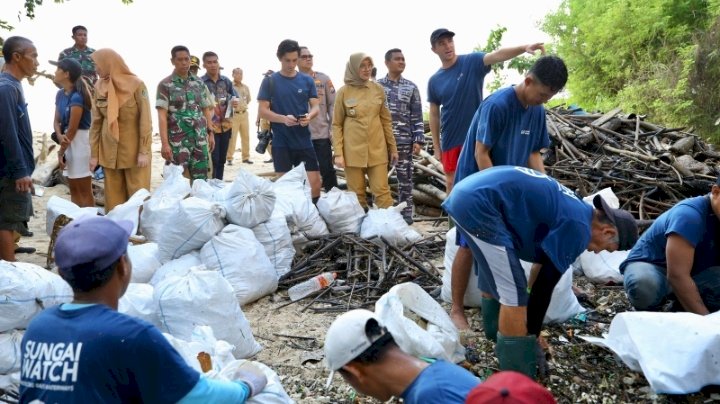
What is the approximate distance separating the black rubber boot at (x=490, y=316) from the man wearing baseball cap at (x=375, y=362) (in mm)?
1919

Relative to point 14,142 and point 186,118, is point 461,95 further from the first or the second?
point 14,142

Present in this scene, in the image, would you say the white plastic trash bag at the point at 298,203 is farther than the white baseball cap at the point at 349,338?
Yes

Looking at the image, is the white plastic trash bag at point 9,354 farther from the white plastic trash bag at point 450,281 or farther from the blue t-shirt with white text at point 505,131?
the blue t-shirt with white text at point 505,131

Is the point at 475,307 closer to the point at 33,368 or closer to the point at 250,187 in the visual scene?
the point at 250,187

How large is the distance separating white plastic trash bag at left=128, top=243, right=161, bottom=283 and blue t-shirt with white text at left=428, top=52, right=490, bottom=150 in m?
2.44

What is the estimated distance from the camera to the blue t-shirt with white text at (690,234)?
11.4 ft

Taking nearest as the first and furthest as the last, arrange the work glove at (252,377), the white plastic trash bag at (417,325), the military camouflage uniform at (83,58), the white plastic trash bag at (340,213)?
the work glove at (252,377)
the white plastic trash bag at (417,325)
the white plastic trash bag at (340,213)
the military camouflage uniform at (83,58)

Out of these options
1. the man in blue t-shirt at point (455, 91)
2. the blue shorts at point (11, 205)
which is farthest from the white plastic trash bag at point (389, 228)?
the blue shorts at point (11, 205)

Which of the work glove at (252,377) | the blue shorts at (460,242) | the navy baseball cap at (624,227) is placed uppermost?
the navy baseball cap at (624,227)

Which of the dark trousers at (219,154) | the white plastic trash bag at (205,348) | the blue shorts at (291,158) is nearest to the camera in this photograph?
the white plastic trash bag at (205,348)

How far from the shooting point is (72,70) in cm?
593

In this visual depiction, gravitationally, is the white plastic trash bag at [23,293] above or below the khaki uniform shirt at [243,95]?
below

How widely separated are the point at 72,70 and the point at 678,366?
5.33 meters

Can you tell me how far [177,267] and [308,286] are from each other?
0.93 m
